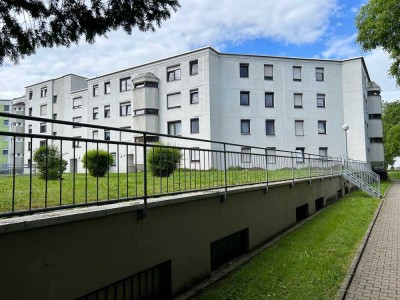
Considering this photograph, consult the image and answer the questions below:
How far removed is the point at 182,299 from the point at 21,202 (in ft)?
8.44

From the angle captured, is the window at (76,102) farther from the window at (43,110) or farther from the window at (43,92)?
the window at (43,92)

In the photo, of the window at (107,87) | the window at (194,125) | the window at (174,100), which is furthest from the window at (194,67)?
the window at (107,87)

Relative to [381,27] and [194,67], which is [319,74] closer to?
[194,67]

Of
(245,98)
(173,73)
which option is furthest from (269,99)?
(173,73)

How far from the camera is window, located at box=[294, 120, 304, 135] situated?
31.0 metres

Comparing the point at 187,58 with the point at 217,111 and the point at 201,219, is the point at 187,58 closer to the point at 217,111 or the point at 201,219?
the point at 217,111

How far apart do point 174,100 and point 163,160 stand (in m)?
25.8

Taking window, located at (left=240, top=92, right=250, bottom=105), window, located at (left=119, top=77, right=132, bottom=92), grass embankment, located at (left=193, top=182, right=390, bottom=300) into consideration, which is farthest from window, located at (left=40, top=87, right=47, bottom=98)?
grass embankment, located at (left=193, top=182, right=390, bottom=300)

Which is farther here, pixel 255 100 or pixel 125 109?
pixel 125 109

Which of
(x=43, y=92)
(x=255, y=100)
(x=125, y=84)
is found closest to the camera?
(x=255, y=100)

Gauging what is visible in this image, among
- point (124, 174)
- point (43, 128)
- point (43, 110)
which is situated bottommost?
point (124, 174)

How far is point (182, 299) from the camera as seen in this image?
4.74 meters

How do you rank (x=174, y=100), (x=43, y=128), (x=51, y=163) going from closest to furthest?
(x=51, y=163)
(x=174, y=100)
(x=43, y=128)

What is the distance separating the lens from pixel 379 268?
6.09 meters
